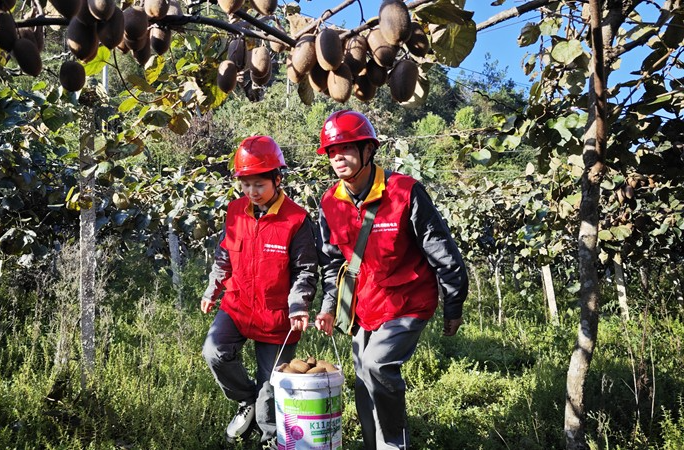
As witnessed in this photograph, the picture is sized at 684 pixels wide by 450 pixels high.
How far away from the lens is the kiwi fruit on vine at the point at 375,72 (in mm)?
1179

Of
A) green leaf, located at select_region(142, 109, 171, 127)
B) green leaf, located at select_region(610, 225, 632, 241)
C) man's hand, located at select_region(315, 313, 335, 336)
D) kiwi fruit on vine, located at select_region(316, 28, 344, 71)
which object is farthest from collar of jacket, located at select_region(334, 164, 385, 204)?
green leaf, located at select_region(610, 225, 632, 241)

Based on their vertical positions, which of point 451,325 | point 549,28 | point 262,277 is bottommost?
point 451,325

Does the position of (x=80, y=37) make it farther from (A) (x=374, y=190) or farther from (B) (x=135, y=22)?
(A) (x=374, y=190)

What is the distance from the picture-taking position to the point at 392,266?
2.72 meters

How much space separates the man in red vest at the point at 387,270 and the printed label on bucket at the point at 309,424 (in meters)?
0.25

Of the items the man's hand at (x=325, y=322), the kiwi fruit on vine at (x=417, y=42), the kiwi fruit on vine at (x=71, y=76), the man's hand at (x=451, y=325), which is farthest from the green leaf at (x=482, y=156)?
the kiwi fruit on vine at (x=71, y=76)

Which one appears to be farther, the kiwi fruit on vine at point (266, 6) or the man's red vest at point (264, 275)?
the man's red vest at point (264, 275)

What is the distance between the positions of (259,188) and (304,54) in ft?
6.61

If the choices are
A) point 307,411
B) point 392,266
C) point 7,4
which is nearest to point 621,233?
point 392,266

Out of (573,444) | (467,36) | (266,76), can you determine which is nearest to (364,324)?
(573,444)

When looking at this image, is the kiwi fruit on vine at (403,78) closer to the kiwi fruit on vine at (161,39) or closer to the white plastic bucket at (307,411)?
the kiwi fruit on vine at (161,39)

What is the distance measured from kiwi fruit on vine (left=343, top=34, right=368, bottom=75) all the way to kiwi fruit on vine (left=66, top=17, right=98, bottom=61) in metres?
0.42

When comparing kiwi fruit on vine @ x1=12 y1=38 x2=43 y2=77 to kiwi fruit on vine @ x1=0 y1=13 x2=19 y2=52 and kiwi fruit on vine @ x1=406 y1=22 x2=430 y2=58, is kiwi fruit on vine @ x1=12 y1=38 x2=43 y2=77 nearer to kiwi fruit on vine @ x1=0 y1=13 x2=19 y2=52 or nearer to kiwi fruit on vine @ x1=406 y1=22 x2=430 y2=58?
kiwi fruit on vine @ x1=0 y1=13 x2=19 y2=52

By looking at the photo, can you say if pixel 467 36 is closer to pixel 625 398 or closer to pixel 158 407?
pixel 158 407
